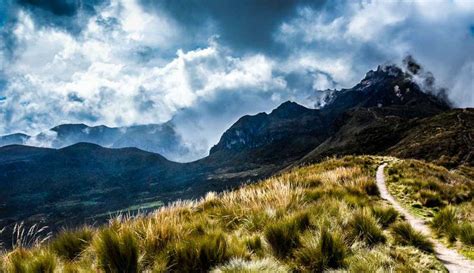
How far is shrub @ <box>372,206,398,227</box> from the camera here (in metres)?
8.49

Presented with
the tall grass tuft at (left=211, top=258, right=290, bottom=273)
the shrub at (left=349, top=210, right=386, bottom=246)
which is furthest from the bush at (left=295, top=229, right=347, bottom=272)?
the shrub at (left=349, top=210, right=386, bottom=246)

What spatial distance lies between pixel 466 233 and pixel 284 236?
12.2 ft

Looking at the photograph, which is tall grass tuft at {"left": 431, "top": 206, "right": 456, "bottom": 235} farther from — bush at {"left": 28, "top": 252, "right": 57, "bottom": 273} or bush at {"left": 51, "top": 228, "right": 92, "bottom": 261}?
bush at {"left": 28, "top": 252, "right": 57, "bottom": 273}

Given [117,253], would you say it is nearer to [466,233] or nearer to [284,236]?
[284,236]

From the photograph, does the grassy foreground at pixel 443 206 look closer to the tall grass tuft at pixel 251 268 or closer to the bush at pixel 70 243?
the tall grass tuft at pixel 251 268

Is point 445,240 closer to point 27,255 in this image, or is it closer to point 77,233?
point 77,233

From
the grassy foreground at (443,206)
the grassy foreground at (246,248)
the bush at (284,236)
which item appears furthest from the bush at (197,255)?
the grassy foreground at (443,206)

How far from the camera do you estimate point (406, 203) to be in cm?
1335

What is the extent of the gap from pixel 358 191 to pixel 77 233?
9.39m

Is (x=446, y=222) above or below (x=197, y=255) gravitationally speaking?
below

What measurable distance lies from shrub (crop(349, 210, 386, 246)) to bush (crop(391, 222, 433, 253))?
423 millimetres

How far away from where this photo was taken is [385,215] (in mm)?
8734

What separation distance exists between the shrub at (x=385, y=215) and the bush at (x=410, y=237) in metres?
0.95

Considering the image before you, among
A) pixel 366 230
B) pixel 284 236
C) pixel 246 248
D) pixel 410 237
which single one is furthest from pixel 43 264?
pixel 410 237
